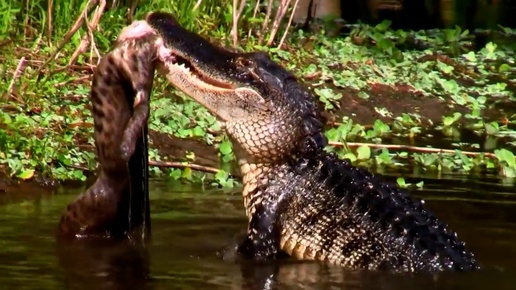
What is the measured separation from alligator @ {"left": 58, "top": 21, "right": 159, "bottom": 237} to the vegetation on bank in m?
1.21

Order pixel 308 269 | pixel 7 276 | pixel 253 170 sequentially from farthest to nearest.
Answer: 1. pixel 253 170
2. pixel 308 269
3. pixel 7 276

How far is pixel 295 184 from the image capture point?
7.11 m

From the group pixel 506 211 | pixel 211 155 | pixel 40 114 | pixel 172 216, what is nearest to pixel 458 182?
pixel 506 211

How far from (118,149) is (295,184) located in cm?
103

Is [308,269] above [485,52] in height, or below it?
above

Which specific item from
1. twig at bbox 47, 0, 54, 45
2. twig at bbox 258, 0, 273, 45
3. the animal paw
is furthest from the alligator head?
twig at bbox 258, 0, 273, 45

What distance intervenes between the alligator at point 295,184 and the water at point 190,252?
5.5 inches

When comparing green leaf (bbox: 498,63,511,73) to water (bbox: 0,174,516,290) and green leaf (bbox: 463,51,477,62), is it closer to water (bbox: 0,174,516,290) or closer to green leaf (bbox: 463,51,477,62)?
green leaf (bbox: 463,51,477,62)

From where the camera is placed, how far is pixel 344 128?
10164 mm

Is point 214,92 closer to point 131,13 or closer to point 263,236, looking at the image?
point 263,236

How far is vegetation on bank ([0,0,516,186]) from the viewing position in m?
8.88

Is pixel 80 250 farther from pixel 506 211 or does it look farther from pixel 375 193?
pixel 506 211

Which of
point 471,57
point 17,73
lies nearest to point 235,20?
point 17,73

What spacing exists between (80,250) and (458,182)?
11.4 ft
